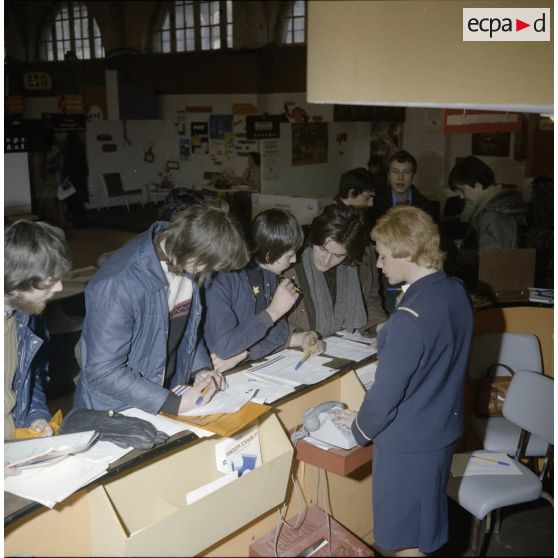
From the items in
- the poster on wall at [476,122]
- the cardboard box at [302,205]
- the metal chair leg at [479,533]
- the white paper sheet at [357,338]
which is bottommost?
the metal chair leg at [479,533]

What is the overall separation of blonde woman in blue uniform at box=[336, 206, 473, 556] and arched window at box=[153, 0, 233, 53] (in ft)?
38.9

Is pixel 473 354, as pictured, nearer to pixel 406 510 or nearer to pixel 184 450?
pixel 406 510

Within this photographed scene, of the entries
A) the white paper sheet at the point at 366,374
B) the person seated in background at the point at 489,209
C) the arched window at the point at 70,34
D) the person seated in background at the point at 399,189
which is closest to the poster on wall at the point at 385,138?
the arched window at the point at 70,34

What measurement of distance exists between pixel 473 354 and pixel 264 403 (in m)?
1.78

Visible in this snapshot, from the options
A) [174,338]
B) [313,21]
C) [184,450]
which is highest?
[313,21]

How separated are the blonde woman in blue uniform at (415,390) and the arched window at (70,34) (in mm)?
14490

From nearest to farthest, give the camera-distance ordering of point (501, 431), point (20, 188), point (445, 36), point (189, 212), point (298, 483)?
1. point (445, 36)
2. point (189, 212)
3. point (298, 483)
4. point (501, 431)
5. point (20, 188)

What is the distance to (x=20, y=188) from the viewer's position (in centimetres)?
618

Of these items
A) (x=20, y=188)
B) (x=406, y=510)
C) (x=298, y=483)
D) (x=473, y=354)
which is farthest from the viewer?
(x=20, y=188)

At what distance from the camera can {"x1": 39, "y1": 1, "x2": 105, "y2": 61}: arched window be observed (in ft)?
49.9

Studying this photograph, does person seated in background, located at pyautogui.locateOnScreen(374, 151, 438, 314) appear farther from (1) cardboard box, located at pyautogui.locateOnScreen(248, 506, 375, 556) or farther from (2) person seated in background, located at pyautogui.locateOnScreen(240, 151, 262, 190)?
(2) person seated in background, located at pyautogui.locateOnScreen(240, 151, 262, 190)

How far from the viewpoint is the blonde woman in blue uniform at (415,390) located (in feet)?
7.14

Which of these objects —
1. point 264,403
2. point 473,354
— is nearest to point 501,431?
point 473,354

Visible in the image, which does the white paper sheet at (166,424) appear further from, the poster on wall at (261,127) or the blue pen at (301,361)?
the poster on wall at (261,127)
